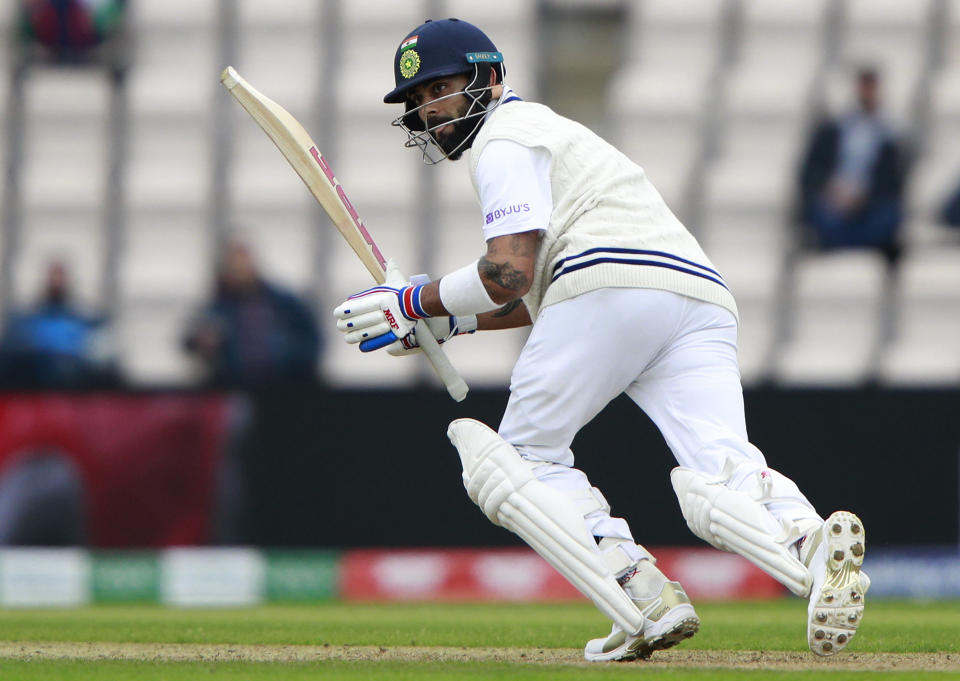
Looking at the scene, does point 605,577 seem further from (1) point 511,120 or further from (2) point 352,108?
(2) point 352,108

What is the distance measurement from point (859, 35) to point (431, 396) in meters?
4.18

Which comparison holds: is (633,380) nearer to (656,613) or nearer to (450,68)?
(656,613)

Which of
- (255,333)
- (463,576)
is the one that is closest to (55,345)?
(255,333)

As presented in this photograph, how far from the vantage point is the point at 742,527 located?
3684mm

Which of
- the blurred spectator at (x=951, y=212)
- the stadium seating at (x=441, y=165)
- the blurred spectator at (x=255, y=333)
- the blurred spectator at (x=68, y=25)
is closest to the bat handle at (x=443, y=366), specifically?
the blurred spectator at (x=255, y=333)

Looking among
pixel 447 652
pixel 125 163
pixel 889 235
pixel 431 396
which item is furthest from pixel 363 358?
pixel 447 652

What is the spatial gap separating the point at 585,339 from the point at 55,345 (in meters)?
4.96

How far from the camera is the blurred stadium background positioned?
7883 millimetres

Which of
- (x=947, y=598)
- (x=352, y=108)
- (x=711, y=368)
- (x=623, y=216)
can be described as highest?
(x=352, y=108)

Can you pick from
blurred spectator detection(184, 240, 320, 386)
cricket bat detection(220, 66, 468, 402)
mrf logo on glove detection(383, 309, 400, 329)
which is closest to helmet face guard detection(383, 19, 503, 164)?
cricket bat detection(220, 66, 468, 402)

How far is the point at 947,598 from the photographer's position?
764 centimetres

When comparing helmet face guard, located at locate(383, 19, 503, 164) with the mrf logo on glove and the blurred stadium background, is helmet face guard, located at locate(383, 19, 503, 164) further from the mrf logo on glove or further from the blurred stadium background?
the blurred stadium background

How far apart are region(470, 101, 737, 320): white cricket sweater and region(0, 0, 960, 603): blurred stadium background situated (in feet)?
12.9

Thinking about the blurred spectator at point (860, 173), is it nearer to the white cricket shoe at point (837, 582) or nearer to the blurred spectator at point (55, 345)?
→ the blurred spectator at point (55, 345)
